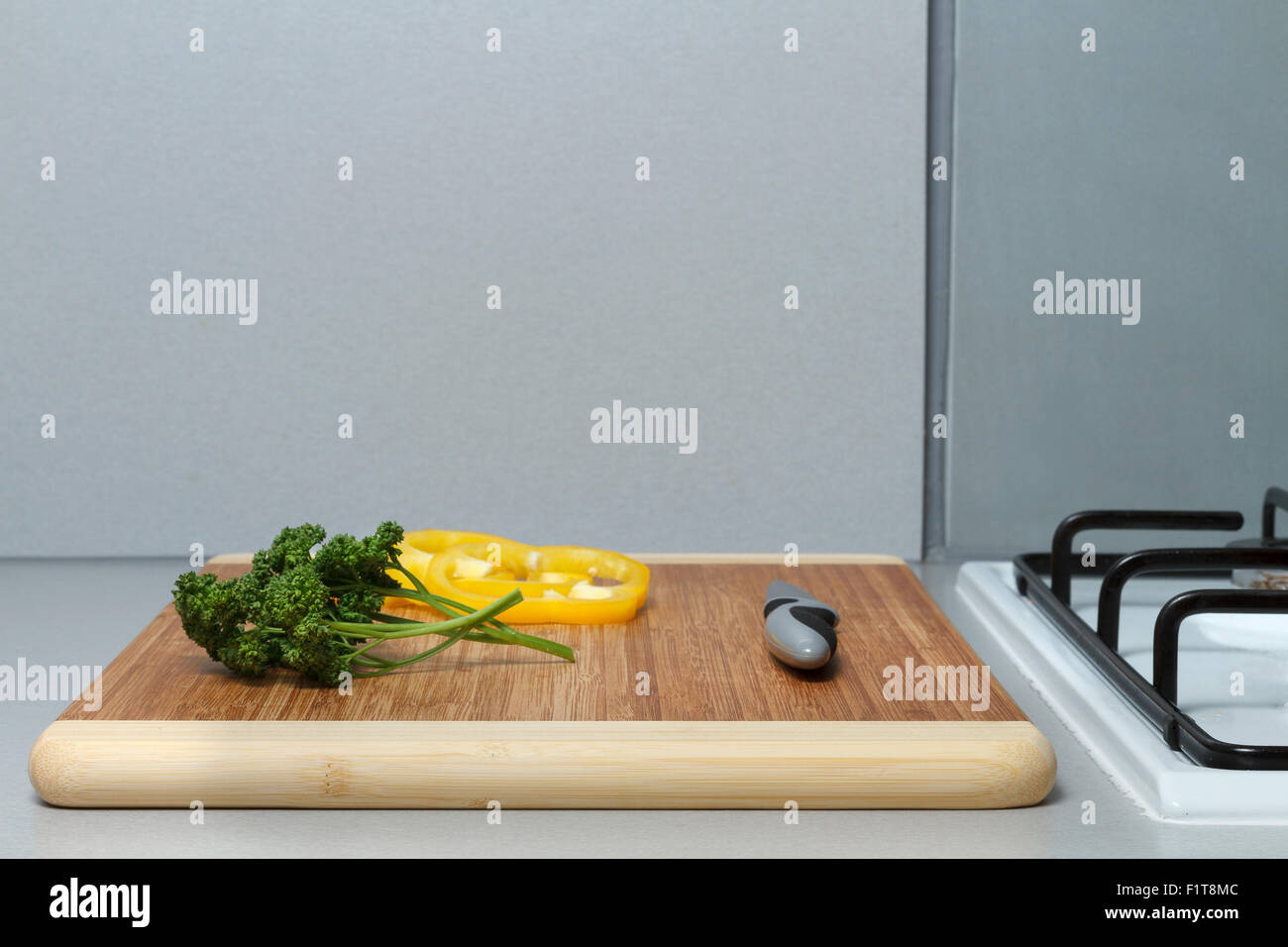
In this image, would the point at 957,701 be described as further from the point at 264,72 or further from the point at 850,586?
the point at 264,72

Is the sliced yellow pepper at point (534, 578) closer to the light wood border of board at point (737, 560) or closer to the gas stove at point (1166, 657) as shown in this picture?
the light wood border of board at point (737, 560)

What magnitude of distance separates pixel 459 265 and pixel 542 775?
35.4 inches

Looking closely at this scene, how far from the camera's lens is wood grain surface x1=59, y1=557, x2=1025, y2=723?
73 cm

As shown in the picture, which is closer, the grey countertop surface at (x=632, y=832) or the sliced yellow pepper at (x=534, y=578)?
the grey countertop surface at (x=632, y=832)

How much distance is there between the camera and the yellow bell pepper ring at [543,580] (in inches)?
36.1

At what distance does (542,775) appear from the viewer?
0.67m

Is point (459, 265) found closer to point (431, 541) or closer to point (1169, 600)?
point (431, 541)

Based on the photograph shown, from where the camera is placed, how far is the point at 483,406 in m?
1.48

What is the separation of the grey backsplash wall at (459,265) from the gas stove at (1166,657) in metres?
0.38

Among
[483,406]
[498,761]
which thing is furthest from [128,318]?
[498,761]

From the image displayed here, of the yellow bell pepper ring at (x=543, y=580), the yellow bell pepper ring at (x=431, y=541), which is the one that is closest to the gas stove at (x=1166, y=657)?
the yellow bell pepper ring at (x=543, y=580)

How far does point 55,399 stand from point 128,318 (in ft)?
0.40

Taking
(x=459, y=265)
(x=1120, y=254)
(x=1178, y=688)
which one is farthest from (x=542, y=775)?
(x=1120, y=254)

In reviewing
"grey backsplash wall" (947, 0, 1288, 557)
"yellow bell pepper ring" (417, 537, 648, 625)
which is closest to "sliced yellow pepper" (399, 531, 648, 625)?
"yellow bell pepper ring" (417, 537, 648, 625)
